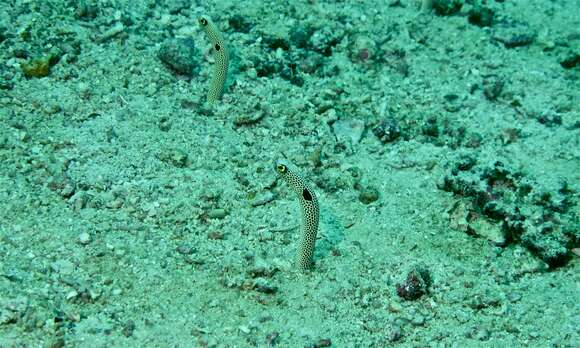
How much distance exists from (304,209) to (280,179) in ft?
3.71

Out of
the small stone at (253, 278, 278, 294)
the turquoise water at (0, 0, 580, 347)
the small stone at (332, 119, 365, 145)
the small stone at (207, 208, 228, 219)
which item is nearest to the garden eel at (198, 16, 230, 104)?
the turquoise water at (0, 0, 580, 347)

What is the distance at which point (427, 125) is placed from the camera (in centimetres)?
609

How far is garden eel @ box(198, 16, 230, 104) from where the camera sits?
17.9 feet

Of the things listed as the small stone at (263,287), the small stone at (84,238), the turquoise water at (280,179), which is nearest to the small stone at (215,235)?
the turquoise water at (280,179)

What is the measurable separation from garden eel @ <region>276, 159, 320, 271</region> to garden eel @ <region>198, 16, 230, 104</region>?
1938 millimetres

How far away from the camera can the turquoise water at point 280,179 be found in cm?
422

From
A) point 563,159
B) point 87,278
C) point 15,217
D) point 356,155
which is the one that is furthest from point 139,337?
point 563,159

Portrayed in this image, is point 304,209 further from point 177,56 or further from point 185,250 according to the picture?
point 177,56

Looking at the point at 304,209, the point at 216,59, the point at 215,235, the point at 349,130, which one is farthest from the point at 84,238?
the point at 349,130

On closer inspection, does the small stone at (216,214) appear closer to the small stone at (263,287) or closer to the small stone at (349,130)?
the small stone at (263,287)

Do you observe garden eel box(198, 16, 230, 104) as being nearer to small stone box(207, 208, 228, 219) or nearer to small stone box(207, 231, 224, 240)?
small stone box(207, 208, 228, 219)

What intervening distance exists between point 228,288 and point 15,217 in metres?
1.79

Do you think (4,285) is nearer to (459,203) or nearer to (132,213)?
(132,213)

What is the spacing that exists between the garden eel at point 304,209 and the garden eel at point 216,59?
194cm
